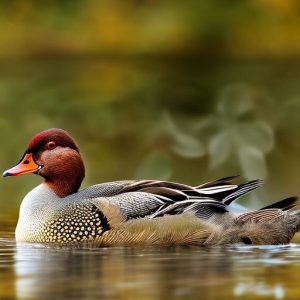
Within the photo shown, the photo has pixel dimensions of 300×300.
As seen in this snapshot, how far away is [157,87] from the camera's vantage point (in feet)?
74.4

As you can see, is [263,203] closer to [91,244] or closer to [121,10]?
[91,244]

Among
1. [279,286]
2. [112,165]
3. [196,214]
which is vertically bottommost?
[279,286]

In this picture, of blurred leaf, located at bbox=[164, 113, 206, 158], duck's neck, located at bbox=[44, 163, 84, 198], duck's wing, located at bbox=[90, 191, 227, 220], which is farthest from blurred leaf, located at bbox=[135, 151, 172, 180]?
duck's wing, located at bbox=[90, 191, 227, 220]

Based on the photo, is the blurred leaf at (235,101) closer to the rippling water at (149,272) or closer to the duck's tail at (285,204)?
the duck's tail at (285,204)

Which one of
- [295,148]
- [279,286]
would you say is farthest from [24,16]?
[279,286]

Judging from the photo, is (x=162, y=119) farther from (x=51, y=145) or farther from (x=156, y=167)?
(x=51, y=145)

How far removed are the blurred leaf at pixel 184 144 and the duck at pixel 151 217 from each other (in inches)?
215

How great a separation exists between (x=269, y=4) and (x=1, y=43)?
5.68m

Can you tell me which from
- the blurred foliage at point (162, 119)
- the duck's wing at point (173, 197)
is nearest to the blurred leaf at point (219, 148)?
the blurred foliage at point (162, 119)

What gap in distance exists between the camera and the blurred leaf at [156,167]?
14445mm

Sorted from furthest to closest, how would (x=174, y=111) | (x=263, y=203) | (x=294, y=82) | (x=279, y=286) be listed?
1. (x=294, y=82)
2. (x=174, y=111)
3. (x=263, y=203)
4. (x=279, y=286)

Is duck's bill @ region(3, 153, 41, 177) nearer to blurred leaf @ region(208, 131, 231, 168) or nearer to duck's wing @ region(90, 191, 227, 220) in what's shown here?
duck's wing @ region(90, 191, 227, 220)

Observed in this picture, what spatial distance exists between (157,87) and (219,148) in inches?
249

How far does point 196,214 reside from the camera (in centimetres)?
1037
